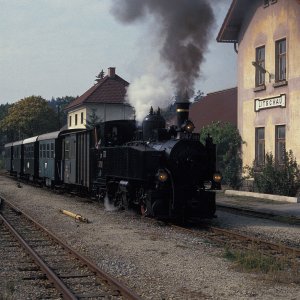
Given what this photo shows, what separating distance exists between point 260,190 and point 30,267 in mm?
13744

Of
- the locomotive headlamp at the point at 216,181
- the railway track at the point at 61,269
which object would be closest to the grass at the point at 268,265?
the railway track at the point at 61,269

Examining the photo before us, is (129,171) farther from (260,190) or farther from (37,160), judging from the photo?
(37,160)

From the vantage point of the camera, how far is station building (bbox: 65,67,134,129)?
1954 inches

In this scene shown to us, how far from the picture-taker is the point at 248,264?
7.57 meters

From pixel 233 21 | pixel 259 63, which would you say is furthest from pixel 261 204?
pixel 233 21

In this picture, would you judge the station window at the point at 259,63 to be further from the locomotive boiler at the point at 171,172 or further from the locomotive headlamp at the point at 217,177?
the locomotive headlamp at the point at 217,177

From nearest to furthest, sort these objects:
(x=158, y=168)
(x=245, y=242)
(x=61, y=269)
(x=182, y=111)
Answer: (x=61, y=269) → (x=245, y=242) → (x=158, y=168) → (x=182, y=111)

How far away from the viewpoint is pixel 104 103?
50156 mm

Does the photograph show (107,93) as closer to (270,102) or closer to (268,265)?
(270,102)

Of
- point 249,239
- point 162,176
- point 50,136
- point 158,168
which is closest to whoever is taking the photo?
point 249,239

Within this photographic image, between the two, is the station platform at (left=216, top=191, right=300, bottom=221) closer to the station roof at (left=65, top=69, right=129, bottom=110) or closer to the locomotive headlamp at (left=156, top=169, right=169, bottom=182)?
the locomotive headlamp at (left=156, top=169, right=169, bottom=182)

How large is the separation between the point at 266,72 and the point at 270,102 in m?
1.26

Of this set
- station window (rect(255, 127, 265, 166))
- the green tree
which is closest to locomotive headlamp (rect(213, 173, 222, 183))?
station window (rect(255, 127, 265, 166))

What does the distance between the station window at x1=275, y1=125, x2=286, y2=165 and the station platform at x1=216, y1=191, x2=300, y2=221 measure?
2.09 m
